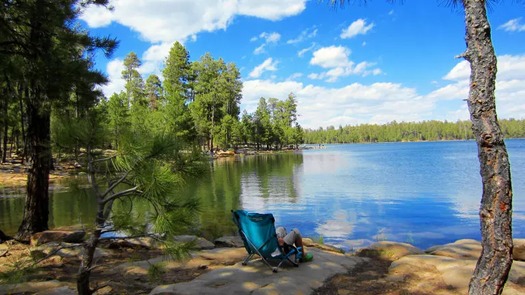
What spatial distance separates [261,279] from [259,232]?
88cm

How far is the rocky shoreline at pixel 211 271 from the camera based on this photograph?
453cm

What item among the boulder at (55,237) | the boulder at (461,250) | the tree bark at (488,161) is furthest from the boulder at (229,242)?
the tree bark at (488,161)

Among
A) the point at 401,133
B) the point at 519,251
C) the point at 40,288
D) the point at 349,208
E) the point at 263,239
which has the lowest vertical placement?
the point at 349,208

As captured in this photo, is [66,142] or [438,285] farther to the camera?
[438,285]

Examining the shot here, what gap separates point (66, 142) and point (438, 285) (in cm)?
480

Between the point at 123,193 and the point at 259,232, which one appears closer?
the point at 123,193

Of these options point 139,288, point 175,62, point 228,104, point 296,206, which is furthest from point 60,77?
point 228,104

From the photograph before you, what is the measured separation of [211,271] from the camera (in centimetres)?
548

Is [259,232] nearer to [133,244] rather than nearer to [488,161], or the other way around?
[133,244]

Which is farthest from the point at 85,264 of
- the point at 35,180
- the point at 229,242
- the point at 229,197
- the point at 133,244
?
the point at 229,197

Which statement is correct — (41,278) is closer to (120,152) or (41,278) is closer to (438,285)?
(120,152)

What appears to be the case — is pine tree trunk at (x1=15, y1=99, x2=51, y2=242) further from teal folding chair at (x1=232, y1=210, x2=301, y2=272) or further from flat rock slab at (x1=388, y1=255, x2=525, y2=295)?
flat rock slab at (x1=388, y1=255, x2=525, y2=295)

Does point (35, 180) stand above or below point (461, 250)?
above

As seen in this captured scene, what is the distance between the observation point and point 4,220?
11.9 meters
